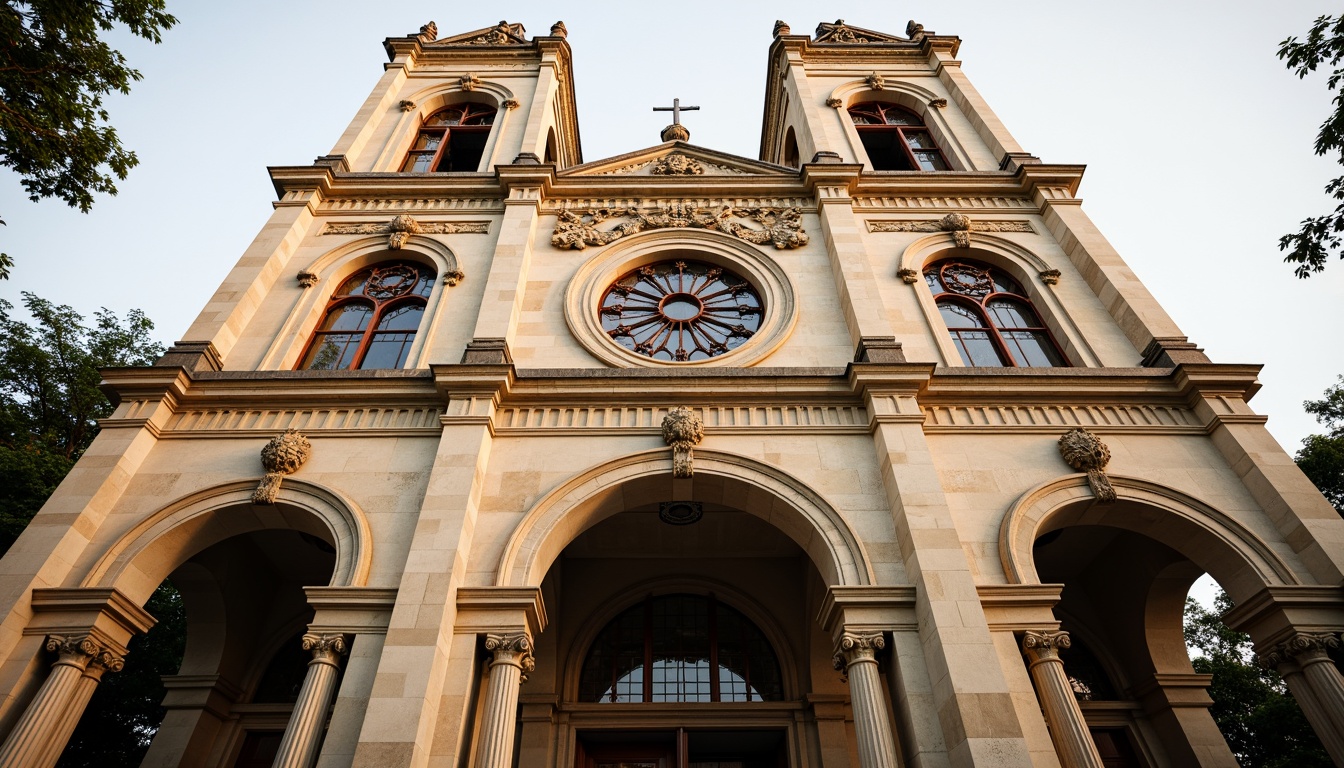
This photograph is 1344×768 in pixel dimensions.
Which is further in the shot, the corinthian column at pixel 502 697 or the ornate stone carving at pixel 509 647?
the ornate stone carving at pixel 509 647

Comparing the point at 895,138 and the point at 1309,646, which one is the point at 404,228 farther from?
the point at 1309,646

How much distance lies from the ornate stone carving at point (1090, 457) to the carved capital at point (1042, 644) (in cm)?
223

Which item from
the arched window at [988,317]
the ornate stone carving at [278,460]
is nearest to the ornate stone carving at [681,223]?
the arched window at [988,317]

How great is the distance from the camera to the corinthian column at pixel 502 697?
291 inches

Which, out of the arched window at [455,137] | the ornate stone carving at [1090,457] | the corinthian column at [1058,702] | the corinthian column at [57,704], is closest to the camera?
the corinthian column at [1058,702]

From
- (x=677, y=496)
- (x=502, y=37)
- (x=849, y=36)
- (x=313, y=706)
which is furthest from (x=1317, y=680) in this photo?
(x=502, y=37)

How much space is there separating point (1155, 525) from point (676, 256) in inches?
352

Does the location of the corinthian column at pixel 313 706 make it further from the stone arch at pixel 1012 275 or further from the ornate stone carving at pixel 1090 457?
the stone arch at pixel 1012 275

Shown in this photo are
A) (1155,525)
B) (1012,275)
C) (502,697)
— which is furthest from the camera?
(1012,275)

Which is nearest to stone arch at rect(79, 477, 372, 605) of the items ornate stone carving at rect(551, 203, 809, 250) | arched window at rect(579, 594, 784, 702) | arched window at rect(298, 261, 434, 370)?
arched window at rect(298, 261, 434, 370)

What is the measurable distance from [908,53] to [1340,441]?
14423 mm

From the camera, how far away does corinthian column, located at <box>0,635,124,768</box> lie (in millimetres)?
7320

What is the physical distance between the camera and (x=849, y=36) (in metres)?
21.6

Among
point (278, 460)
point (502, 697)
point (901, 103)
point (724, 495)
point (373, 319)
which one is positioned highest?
point (901, 103)
